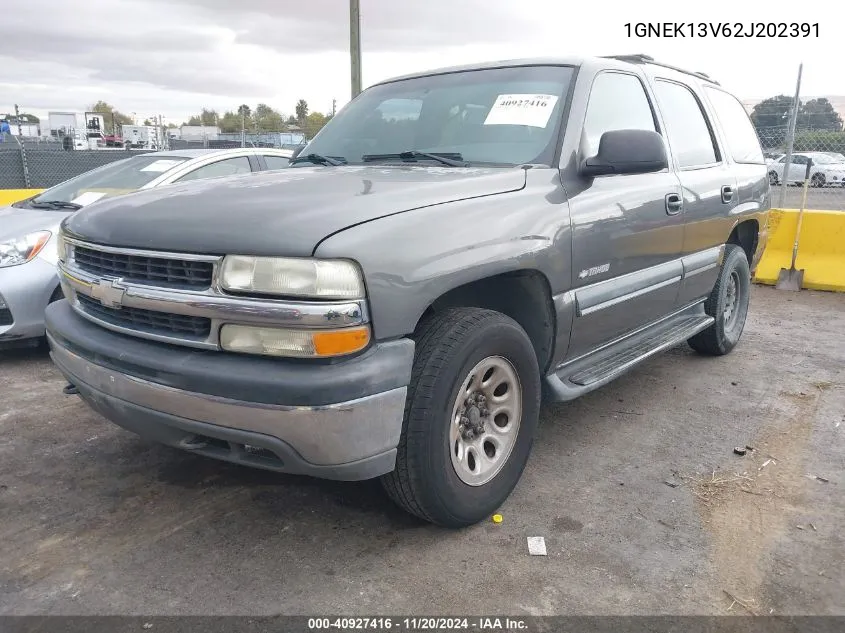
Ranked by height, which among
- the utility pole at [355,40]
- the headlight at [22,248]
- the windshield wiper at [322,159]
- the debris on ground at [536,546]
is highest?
the utility pole at [355,40]

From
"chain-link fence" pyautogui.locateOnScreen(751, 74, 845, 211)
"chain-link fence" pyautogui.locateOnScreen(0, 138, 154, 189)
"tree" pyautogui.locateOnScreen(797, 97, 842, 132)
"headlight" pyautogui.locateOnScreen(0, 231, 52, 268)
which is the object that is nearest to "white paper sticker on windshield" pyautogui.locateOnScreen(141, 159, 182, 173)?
"headlight" pyautogui.locateOnScreen(0, 231, 52, 268)

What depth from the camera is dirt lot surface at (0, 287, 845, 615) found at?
7.86ft

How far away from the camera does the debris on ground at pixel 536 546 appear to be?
2.66 meters

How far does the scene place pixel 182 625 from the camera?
7.34 ft

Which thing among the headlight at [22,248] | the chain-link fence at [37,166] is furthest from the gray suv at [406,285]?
the chain-link fence at [37,166]

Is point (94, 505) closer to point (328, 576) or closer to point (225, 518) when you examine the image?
point (225, 518)

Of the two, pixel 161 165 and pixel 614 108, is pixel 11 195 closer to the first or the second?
pixel 161 165

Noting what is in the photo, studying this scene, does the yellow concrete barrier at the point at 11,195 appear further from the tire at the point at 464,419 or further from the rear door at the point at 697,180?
the tire at the point at 464,419

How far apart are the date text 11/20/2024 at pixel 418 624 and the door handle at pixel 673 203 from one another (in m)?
2.42

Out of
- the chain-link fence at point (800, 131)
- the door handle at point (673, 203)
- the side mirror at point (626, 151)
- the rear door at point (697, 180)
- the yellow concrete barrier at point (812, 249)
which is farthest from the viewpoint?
the chain-link fence at point (800, 131)

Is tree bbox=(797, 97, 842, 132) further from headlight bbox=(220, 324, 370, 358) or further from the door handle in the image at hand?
headlight bbox=(220, 324, 370, 358)

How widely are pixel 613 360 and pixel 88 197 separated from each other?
4273mm

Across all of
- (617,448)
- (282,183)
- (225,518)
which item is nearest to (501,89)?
(282,183)

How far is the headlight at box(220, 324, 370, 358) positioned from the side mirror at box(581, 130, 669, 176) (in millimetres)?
1472
